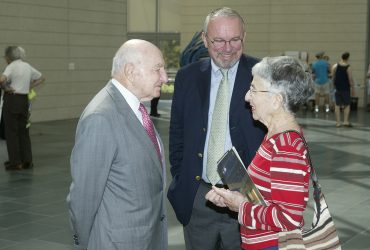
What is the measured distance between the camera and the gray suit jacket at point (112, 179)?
8.11ft

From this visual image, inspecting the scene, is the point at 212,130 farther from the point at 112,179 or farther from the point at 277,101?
the point at 112,179

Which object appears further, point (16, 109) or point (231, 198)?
point (16, 109)

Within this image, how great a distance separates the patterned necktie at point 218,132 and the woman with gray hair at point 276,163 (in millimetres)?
535

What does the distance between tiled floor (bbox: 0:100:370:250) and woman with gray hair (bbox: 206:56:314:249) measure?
2668 mm

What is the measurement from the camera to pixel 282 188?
243 centimetres

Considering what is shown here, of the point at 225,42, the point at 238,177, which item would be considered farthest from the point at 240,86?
the point at 238,177

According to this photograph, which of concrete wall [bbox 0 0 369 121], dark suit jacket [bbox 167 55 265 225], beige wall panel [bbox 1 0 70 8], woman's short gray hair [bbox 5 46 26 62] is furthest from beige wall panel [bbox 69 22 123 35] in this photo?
dark suit jacket [bbox 167 55 265 225]

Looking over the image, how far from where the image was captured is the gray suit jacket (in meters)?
A: 2.47

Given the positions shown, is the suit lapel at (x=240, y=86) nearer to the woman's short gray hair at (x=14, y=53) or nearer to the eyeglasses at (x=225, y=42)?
the eyeglasses at (x=225, y=42)

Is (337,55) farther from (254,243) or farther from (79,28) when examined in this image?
(254,243)

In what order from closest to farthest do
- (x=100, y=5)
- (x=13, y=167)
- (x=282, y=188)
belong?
(x=282, y=188)
(x=13, y=167)
(x=100, y=5)

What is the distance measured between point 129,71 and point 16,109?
6.65 metres

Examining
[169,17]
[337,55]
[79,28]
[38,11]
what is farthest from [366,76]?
[38,11]

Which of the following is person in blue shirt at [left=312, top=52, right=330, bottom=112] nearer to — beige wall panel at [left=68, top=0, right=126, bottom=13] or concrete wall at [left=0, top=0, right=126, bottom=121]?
concrete wall at [left=0, top=0, right=126, bottom=121]
